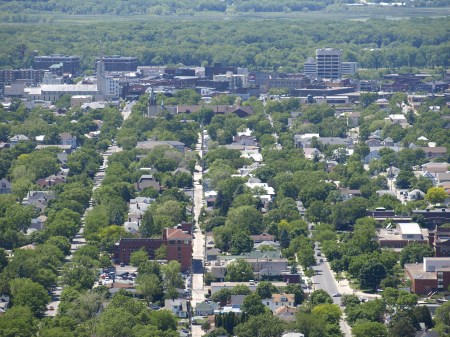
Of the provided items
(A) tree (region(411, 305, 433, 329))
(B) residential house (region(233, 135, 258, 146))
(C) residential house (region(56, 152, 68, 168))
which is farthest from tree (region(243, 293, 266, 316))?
(B) residential house (region(233, 135, 258, 146))

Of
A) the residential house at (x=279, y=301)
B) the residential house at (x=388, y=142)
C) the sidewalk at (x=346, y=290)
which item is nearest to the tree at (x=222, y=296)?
the residential house at (x=279, y=301)

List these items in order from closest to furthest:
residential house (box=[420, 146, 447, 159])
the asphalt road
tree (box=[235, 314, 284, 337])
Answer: tree (box=[235, 314, 284, 337]) < the asphalt road < residential house (box=[420, 146, 447, 159])

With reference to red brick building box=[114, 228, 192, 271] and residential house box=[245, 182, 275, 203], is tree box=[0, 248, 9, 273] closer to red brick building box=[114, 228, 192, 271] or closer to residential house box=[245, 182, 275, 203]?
red brick building box=[114, 228, 192, 271]

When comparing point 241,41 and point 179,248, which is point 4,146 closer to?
point 179,248

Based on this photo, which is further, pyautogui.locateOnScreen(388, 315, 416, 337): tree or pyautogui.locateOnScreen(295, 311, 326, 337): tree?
pyautogui.locateOnScreen(295, 311, 326, 337): tree

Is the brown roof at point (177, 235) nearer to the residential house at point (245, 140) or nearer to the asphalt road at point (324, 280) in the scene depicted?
the asphalt road at point (324, 280)

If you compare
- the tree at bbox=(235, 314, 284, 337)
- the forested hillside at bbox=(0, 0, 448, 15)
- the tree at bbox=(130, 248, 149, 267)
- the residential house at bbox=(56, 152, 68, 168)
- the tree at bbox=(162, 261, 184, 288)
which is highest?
the tree at bbox=(235, 314, 284, 337)
